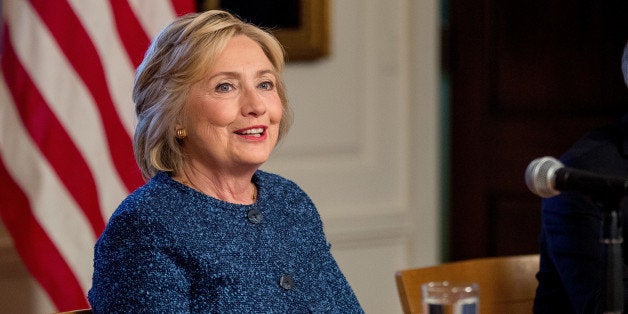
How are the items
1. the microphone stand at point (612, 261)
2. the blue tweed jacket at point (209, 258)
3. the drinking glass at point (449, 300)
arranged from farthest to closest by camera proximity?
1. the blue tweed jacket at point (209, 258)
2. the microphone stand at point (612, 261)
3. the drinking glass at point (449, 300)

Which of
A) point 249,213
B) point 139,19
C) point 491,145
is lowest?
point 491,145

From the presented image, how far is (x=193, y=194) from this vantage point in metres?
Result: 2.29

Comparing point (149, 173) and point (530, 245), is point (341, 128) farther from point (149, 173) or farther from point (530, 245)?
point (149, 173)

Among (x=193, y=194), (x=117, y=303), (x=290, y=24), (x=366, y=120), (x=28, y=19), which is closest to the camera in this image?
(x=117, y=303)

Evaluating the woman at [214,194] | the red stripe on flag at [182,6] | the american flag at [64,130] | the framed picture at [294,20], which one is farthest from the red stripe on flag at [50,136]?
the framed picture at [294,20]

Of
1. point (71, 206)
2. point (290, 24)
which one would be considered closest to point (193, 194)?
point (71, 206)

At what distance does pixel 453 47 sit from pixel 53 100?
261cm

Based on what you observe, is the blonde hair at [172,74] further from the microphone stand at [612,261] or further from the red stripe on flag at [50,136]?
the microphone stand at [612,261]

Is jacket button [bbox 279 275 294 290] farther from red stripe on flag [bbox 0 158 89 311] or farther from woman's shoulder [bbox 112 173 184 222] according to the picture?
red stripe on flag [bbox 0 158 89 311]

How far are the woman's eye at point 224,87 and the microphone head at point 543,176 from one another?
0.74 metres

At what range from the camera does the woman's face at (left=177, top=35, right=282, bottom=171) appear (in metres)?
2.31

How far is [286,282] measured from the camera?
7.56 ft

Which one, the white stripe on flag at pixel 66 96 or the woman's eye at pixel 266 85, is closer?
the woman's eye at pixel 266 85

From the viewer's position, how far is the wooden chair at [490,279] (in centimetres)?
270
